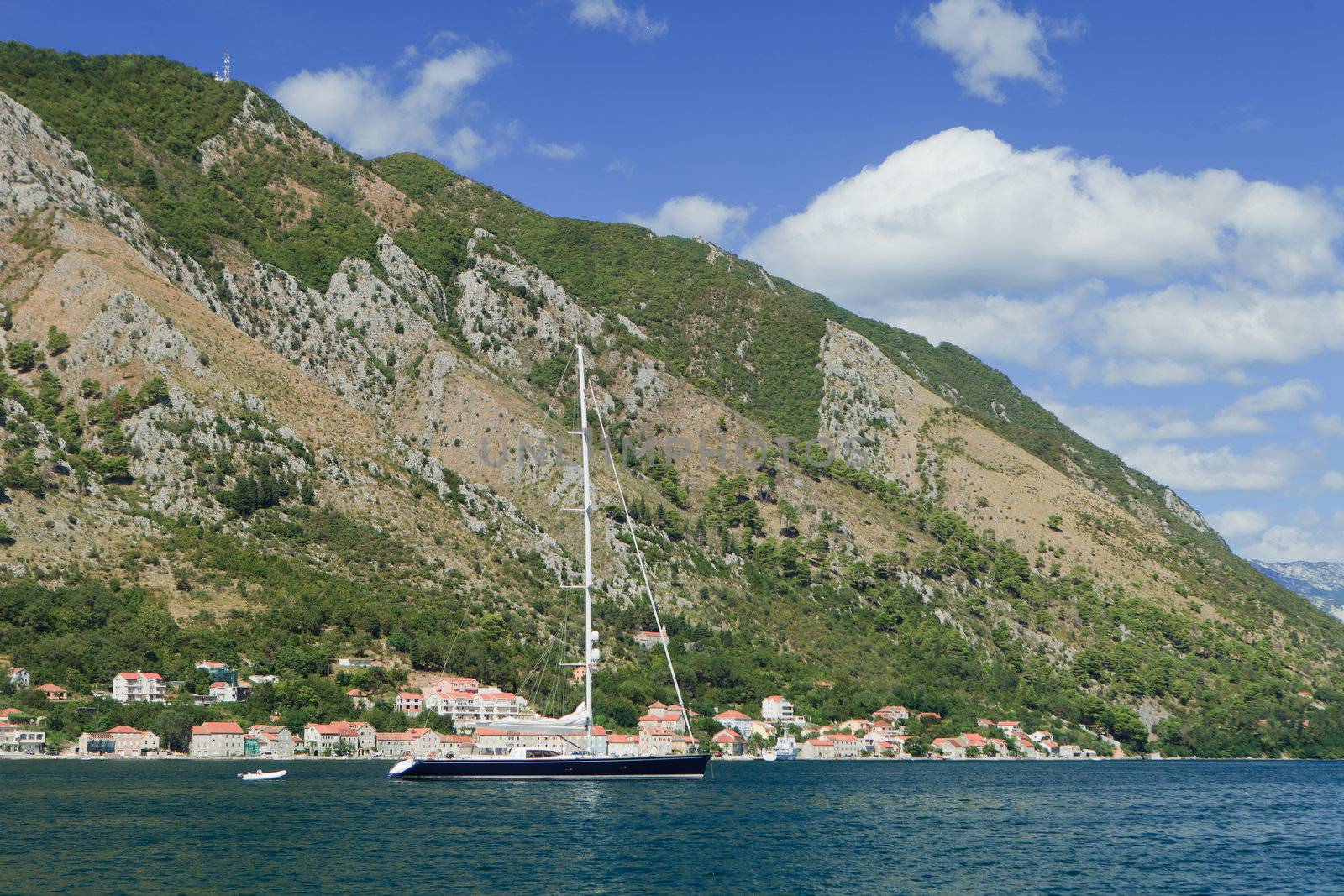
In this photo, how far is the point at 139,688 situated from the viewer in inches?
4801

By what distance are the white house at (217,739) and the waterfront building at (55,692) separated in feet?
40.9

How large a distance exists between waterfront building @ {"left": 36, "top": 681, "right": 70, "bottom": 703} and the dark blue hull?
4895 centimetres

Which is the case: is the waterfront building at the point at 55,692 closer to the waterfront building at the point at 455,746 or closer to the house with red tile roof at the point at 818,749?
the waterfront building at the point at 455,746

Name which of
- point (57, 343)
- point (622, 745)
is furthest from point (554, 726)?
point (57, 343)

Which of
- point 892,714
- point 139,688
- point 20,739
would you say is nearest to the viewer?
point 20,739

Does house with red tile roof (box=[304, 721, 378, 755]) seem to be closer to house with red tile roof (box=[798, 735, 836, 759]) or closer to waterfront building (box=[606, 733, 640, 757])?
waterfront building (box=[606, 733, 640, 757])

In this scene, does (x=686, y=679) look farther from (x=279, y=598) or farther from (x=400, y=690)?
(x=279, y=598)

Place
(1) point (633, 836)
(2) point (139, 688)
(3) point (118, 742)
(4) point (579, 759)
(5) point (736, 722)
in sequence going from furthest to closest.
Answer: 1. (5) point (736, 722)
2. (2) point (139, 688)
3. (3) point (118, 742)
4. (4) point (579, 759)
5. (1) point (633, 836)

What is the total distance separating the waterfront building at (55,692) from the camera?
12000 centimetres

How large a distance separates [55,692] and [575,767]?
204ft

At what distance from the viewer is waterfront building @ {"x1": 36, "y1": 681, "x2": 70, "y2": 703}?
394 ft

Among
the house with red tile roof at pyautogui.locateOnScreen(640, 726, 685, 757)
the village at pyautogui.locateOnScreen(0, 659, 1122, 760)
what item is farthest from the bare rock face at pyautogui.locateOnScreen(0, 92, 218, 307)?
the house with red tile roof at pyautogui.locateOnScreen(640, 726, 685, 757)

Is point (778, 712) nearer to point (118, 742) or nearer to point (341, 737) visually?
point (341, 737)

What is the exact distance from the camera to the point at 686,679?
158375 millimetres
